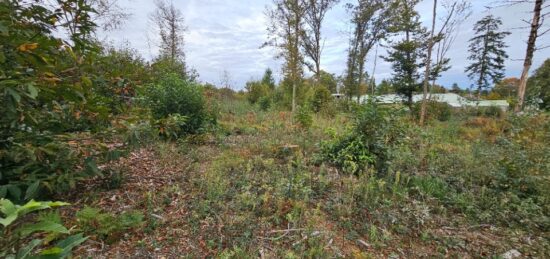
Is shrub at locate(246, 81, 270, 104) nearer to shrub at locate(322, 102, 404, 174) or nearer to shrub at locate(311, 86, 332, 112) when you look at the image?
shrub at locate(311, 86, 332, 112)

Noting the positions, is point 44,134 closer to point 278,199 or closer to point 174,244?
point 174,244

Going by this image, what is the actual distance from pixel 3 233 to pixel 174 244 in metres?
1.44

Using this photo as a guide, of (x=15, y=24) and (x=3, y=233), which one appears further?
(x=15, y=24)

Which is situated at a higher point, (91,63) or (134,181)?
(91,63)

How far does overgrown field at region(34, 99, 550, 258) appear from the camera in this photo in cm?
217

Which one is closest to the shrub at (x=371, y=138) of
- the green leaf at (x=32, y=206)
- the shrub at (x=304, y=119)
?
the shrub at (x=304, y=119)

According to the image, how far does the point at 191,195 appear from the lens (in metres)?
2.78

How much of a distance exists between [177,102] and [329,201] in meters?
3.36

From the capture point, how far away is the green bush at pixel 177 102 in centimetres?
486

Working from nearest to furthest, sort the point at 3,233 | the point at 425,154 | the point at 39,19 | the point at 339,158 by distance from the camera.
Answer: the point at 3,233
the point at 39,19
the point at 339,158
the point at 425,154

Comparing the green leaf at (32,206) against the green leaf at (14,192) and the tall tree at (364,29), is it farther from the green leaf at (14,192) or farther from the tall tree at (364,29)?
the tall tree at (364,29)

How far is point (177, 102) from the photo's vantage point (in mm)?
4883

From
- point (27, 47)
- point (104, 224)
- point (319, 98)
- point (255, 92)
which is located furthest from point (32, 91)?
point (255, 92)

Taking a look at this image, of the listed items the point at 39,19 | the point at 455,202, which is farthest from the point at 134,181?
the point at 455,202
